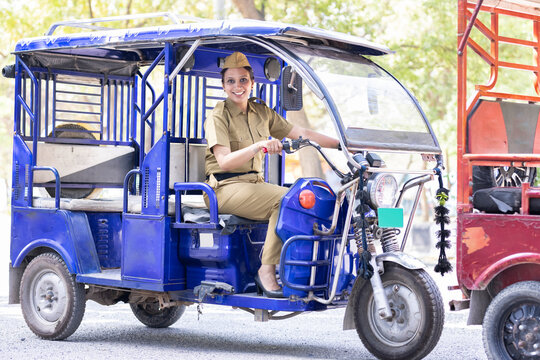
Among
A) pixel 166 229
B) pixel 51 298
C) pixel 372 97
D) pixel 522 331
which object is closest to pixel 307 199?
pixel 372 97

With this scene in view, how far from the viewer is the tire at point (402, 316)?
21.2ft

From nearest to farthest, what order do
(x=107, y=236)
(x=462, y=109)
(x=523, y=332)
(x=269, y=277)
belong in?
(x=523, y=332), (x=462, y=109), (x=269, y=277), (x=107, y=236)

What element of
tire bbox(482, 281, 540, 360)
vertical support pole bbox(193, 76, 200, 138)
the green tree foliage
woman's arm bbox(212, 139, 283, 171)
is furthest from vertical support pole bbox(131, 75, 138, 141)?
the green tree foliage

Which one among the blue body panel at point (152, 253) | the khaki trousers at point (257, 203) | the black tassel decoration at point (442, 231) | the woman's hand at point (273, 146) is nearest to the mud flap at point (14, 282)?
the blue body panel at point (152, 253)

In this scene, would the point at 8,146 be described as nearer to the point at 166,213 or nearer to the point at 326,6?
the point at 326,6

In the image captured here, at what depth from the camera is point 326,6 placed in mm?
17625

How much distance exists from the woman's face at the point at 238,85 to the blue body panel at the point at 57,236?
175 centimetres

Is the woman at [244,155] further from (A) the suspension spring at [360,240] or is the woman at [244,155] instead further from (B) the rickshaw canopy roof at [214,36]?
(A) the suspension spring at [360,240]

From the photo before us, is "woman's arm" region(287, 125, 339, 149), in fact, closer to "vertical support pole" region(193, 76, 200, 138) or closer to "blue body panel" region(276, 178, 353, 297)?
"blue body panel" region(276, 178, 353, 297)

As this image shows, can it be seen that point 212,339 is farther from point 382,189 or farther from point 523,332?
point 523,332

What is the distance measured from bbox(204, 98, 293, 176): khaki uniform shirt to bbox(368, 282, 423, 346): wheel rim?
153cm

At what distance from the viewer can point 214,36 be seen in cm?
716

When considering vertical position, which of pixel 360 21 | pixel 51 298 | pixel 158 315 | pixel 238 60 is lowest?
pixel 158 315

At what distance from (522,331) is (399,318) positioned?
0.98 meters
